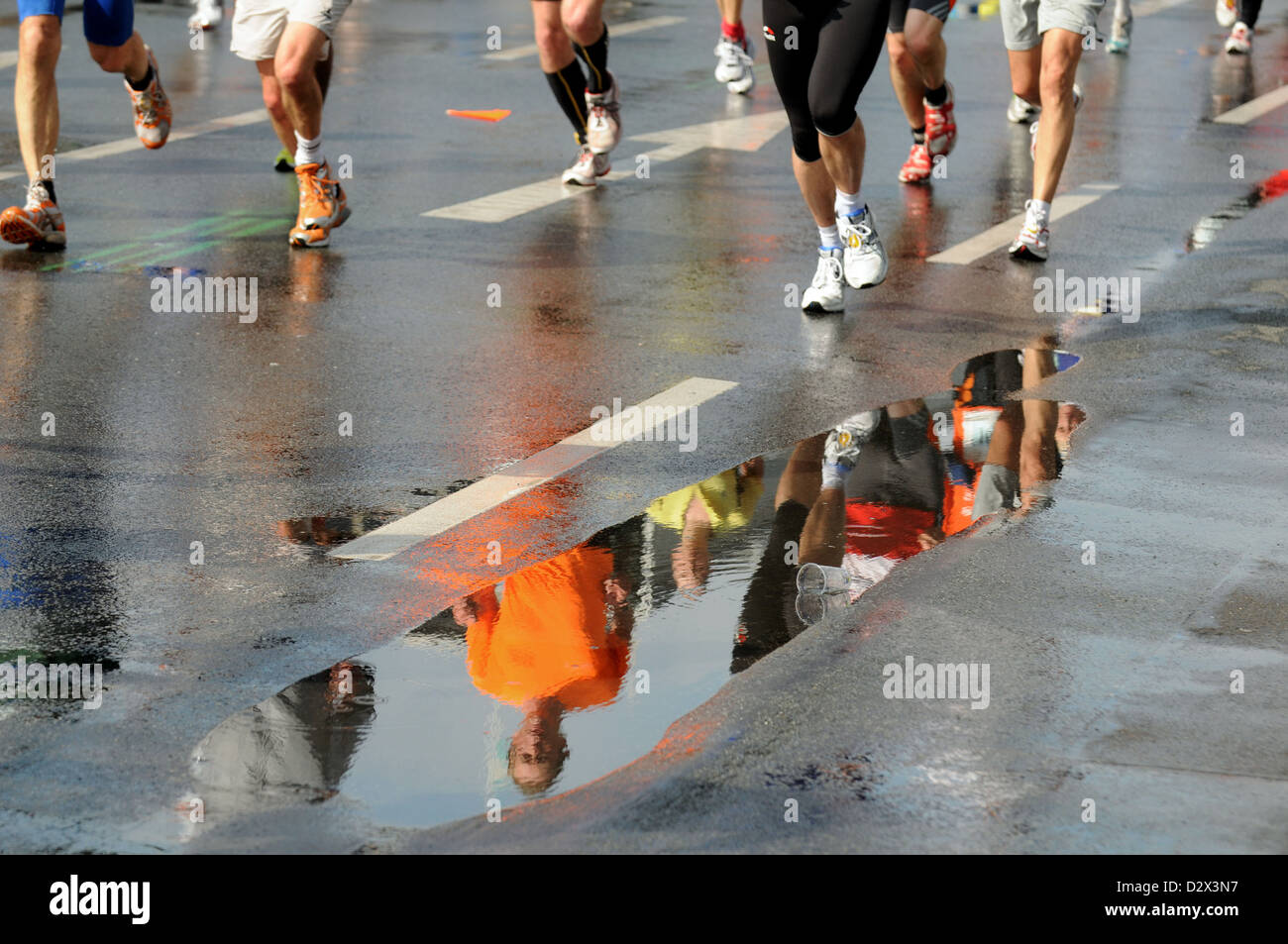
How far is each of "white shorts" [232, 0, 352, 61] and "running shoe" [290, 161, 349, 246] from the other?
515mm

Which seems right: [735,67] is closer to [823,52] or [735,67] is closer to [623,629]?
[823,52]

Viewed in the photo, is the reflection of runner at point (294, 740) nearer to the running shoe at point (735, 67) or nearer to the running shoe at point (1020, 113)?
the running shoe at point (1020, 113)

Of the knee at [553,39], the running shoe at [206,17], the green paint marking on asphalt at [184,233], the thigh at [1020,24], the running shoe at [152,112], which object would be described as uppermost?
the thigh at [1020,24]

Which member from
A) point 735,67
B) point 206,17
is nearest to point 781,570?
point 735,67

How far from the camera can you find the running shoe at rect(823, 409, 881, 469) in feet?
18.2

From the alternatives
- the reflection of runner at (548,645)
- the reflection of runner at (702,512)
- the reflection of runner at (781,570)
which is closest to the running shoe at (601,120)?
the reflection of runner at (781,570)

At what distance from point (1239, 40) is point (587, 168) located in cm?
749

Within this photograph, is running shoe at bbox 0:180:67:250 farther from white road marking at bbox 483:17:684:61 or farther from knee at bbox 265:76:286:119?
white road marking at bbox 483:17:684:61

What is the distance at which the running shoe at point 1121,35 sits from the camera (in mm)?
14820

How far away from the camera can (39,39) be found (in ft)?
25.5

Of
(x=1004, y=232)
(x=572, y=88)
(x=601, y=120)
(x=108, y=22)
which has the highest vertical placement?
(x=108, y=22)

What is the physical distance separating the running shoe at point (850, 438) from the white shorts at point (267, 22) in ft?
10.6
